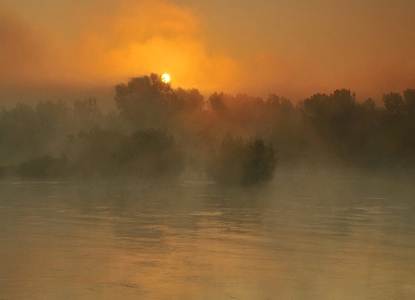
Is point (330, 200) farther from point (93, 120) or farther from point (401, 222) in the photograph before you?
point (93, 120)

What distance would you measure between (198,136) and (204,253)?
76091 mm

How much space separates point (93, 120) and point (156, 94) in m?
16.3

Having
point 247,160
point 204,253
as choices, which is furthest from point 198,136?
point 204,253

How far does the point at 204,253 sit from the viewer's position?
18812 mm

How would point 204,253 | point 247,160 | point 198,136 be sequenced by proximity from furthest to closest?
point 198,136 → point 247,160 → point 204,253

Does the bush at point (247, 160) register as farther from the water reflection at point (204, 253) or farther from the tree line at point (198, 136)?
the water reflection at point (204, 253)

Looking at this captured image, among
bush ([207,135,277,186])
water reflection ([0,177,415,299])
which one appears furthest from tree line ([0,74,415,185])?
water reflection ([0,177,415,299])

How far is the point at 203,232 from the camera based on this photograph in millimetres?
24078

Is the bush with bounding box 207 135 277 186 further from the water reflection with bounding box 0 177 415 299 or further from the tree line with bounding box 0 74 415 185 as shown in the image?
the water reflection with bounding box 0 177 415 299

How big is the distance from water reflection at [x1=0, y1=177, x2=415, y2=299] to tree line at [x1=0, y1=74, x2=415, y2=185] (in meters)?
29.0

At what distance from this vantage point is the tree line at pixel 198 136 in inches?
2842

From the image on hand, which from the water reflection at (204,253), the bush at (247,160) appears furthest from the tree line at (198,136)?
the water reflection at (204,253)

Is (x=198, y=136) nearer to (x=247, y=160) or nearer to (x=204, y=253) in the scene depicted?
(x=247, y=160)

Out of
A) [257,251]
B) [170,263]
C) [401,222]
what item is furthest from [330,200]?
[170,263]
